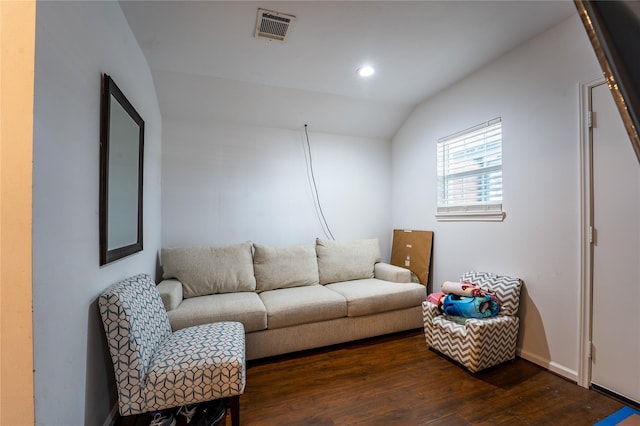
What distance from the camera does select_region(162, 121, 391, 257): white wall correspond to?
9.68 ft

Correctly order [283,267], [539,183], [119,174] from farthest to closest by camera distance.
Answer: [283,267] → [539,183] → [119,174]

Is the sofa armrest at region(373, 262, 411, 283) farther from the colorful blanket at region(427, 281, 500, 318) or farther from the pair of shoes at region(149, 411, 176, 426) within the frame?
the pair of shoes at region(149, 411, 176, 426)

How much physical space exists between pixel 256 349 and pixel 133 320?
3.58 feet

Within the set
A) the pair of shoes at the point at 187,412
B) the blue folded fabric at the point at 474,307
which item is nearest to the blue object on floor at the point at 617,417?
the blue folded fabric at the point at 474,307

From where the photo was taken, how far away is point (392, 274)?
3010 millimetres

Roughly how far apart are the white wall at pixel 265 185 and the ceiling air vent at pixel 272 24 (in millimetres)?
1301

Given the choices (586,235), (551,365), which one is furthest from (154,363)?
(586,235)

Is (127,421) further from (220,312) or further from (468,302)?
(468,302)

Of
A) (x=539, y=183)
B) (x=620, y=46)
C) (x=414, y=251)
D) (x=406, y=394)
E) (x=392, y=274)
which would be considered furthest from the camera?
(x=414, y=251)

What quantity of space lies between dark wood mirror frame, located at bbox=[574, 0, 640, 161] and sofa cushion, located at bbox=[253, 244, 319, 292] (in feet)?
8.99

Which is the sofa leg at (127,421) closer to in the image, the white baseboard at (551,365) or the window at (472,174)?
the white baseboard at (551,365)

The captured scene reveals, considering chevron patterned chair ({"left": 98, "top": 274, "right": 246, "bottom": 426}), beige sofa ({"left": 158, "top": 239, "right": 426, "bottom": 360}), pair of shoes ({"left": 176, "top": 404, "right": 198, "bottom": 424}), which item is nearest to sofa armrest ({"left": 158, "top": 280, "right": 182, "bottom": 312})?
beige sofa ({"left": 158, "top": 239, "right": 426, "bottom": 360})

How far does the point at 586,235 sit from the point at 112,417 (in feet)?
10.3

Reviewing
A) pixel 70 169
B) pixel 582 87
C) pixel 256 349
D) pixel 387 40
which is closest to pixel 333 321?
pixel 256 349
